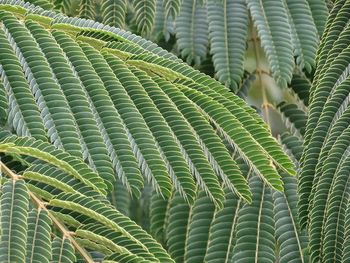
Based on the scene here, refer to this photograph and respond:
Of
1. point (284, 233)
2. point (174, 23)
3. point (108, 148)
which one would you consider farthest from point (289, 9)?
point (108, 148)

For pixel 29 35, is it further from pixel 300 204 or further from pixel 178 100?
pixel 300 204

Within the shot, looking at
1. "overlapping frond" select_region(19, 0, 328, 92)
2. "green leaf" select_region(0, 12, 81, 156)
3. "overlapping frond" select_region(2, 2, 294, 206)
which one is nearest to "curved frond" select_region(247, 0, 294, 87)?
"overlapping frond" select_region(19, 0, 328, 92)

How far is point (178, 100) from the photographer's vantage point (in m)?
1.64

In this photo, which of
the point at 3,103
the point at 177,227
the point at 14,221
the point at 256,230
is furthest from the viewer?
the point at 177,227

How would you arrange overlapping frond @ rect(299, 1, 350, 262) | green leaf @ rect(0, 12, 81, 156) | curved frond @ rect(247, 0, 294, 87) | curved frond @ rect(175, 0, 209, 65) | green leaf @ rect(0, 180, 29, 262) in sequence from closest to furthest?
green leaf @ rect(0, 180, 29, 262)
green leaf @ rect(0, 12, 81, 156)
overlapping frond @ rect(299, 1, 350, 262)
curved frond @ rect(247, 0, 294, 87)
curved frond @ rect(175, 0, 209, 65)

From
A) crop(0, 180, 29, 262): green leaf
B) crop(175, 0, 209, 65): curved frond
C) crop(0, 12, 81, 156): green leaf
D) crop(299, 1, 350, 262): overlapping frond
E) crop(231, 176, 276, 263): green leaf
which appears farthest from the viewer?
crop(175, 0, 209, 65): curved frond

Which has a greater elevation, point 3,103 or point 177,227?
point 3,103

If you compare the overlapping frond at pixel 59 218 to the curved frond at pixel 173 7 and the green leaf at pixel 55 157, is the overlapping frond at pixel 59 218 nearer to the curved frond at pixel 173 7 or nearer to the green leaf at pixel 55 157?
the green leaf at pixel 55 157

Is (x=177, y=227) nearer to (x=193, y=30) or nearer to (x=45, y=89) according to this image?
(x=193, y=30)

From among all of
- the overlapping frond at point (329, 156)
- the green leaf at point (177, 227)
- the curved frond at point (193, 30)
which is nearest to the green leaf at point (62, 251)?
the overlapping frond at point (329, 156)

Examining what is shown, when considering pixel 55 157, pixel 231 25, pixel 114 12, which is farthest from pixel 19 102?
pixel 231 25

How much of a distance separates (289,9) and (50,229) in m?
1.28

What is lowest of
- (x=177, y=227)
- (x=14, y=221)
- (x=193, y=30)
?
(x=177, y=227)

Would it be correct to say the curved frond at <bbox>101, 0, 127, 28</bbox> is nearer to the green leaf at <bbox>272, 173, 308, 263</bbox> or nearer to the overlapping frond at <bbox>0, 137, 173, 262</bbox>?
the green leaf at <bbox>272, 173, 308, 263</bbox>
